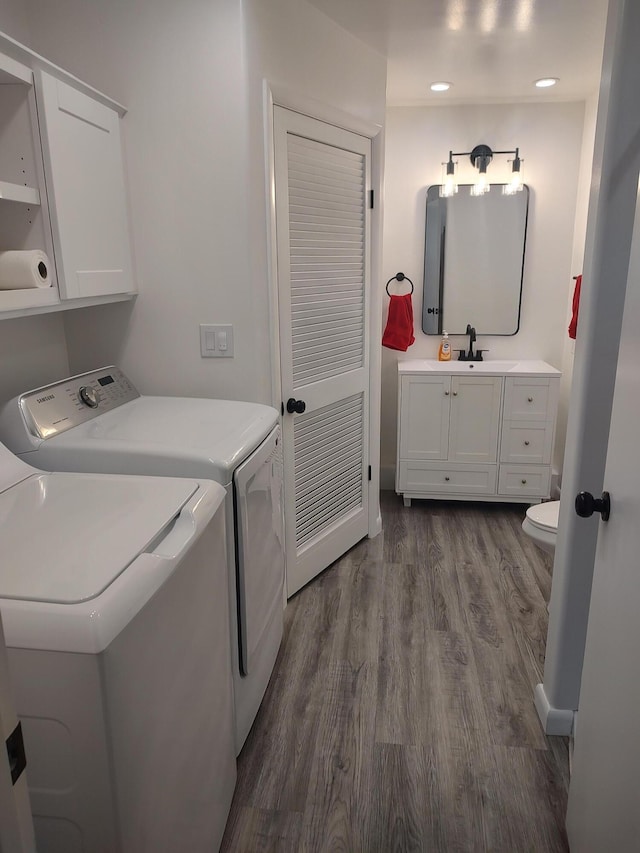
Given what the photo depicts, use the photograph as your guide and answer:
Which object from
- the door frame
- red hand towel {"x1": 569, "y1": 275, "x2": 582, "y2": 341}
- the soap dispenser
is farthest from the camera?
the soap dispenser

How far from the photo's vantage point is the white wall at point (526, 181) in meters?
3.59

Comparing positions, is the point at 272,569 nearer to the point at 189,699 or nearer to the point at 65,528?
the point at 189,699

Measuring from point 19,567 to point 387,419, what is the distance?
3167 mm

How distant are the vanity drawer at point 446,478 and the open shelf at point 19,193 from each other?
2.54 m

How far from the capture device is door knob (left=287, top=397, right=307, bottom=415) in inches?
98.7

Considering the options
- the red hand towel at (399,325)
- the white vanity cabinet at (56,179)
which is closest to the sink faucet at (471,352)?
the red hand towel at (399,325)

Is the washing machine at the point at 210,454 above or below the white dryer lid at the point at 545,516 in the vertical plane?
above

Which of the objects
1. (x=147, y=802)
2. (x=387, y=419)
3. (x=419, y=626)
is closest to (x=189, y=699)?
(x=147, y=802)

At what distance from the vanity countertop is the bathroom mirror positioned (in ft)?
0.66

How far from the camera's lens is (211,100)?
2072 millimetres

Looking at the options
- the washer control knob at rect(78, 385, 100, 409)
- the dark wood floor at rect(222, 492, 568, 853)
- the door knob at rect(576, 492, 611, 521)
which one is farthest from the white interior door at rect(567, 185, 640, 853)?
the washer control knob at rect(78, 385, 100, 409)

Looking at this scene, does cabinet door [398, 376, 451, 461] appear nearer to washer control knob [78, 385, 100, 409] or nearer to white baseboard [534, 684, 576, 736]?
white baseboard [534, 684, 576, 736]

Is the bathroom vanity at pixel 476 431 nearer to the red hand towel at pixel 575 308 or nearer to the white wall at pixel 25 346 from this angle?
the red hand towel at pixel 575 308

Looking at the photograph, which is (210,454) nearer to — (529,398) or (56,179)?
(56,179)
